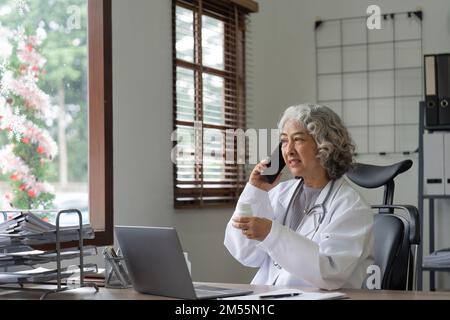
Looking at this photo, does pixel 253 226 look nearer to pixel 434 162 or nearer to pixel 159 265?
pixel 159 265

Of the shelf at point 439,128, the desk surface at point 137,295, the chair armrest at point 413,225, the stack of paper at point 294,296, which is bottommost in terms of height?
the desk surface at point 137,295

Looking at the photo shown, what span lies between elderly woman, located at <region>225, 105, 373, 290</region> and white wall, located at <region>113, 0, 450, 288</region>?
3.38ft

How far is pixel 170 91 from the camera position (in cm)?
358

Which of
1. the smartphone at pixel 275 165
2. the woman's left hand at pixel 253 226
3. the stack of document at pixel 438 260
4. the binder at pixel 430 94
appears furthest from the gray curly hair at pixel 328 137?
the binder at pixel 430 94

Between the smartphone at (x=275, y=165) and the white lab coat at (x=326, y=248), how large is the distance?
0.56 ft

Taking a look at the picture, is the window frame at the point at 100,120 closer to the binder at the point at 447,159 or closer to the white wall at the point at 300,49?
the white wall at the point at 300,49

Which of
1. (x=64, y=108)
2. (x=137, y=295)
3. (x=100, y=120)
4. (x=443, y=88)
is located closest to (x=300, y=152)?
(x=137, y=295)

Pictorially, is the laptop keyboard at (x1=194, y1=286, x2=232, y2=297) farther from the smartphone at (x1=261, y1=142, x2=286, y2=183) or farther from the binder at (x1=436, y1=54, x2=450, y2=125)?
the binder at (x1=436, y1=54, x2=450, y2=125)

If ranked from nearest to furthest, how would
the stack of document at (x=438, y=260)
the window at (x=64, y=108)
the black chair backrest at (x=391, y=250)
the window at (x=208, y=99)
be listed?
the black chair backrest at (x=391, y=250) → the window at (x=64, y=108) → the window at (x=208, y=99) → the stack of document at (x=438, y=260)

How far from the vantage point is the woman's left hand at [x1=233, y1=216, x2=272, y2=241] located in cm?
193

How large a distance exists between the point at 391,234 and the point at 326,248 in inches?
12.1

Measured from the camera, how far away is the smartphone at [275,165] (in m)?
2.28

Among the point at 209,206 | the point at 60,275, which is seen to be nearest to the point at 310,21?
the point at 209,206
